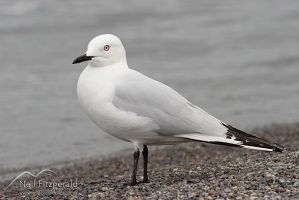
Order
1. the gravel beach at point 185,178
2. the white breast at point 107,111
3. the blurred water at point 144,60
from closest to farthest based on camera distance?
the gravel beach at point 185,178 → the white breast at point 107,111 → the blurred water at point 144,60

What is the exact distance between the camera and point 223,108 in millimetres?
12391

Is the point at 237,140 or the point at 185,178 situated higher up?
the point at 237,140

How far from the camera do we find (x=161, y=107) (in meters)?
6.52

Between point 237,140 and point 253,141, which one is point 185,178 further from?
point 253,141

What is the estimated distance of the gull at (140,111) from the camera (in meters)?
6.40

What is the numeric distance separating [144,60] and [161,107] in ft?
29.7

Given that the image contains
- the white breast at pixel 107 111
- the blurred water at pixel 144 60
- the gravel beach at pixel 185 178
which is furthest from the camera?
the blurred water at pixel 144 60

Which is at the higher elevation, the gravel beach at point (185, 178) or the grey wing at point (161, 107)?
the grey wing at point (161, 107)

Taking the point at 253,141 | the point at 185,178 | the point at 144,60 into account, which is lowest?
the point at 185,178

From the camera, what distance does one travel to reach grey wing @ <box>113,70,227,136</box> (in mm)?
6443

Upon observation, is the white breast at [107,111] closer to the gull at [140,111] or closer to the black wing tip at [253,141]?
the gull at [140,111]

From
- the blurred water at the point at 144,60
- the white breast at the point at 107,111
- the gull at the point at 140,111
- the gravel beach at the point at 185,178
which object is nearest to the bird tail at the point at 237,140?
the gull at the point at 140,111

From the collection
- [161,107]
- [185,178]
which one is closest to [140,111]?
[161,107]

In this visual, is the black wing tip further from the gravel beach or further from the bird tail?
the gravel beach
